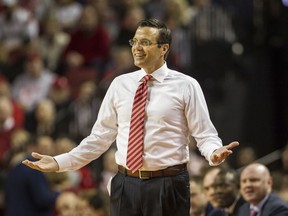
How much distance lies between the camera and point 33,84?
13.0 m

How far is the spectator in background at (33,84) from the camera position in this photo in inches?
510

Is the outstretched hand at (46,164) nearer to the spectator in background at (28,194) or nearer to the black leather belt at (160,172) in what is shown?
the black leather belt at (160,172)

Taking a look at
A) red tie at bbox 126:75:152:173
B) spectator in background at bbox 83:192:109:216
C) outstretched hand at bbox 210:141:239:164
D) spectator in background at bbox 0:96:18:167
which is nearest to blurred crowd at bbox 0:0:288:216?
spectator in background at bbox 0:96:18:167

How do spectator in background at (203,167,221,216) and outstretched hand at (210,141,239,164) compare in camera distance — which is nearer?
outstretched hand at (210,141,239,164)

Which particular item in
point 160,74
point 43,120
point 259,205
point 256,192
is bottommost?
point 43,120

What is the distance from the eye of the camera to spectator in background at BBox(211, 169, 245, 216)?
25.5 feet

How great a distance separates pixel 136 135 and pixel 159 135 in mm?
148

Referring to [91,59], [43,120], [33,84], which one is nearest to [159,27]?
[43,120]

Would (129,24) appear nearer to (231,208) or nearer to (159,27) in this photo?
(231,208)

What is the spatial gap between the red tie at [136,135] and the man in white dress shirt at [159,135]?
1.7 inches

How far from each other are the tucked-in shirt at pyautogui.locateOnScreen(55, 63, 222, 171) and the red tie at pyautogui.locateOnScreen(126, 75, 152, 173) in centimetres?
4

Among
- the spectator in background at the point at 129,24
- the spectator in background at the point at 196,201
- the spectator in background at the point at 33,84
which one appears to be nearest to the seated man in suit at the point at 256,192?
the spectator in background at the point at 196,201

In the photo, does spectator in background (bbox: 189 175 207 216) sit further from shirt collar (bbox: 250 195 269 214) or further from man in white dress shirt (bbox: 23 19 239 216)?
man in white dress shirt (bbox: 23 19 239 216)

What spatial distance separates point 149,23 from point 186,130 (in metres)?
0.74
